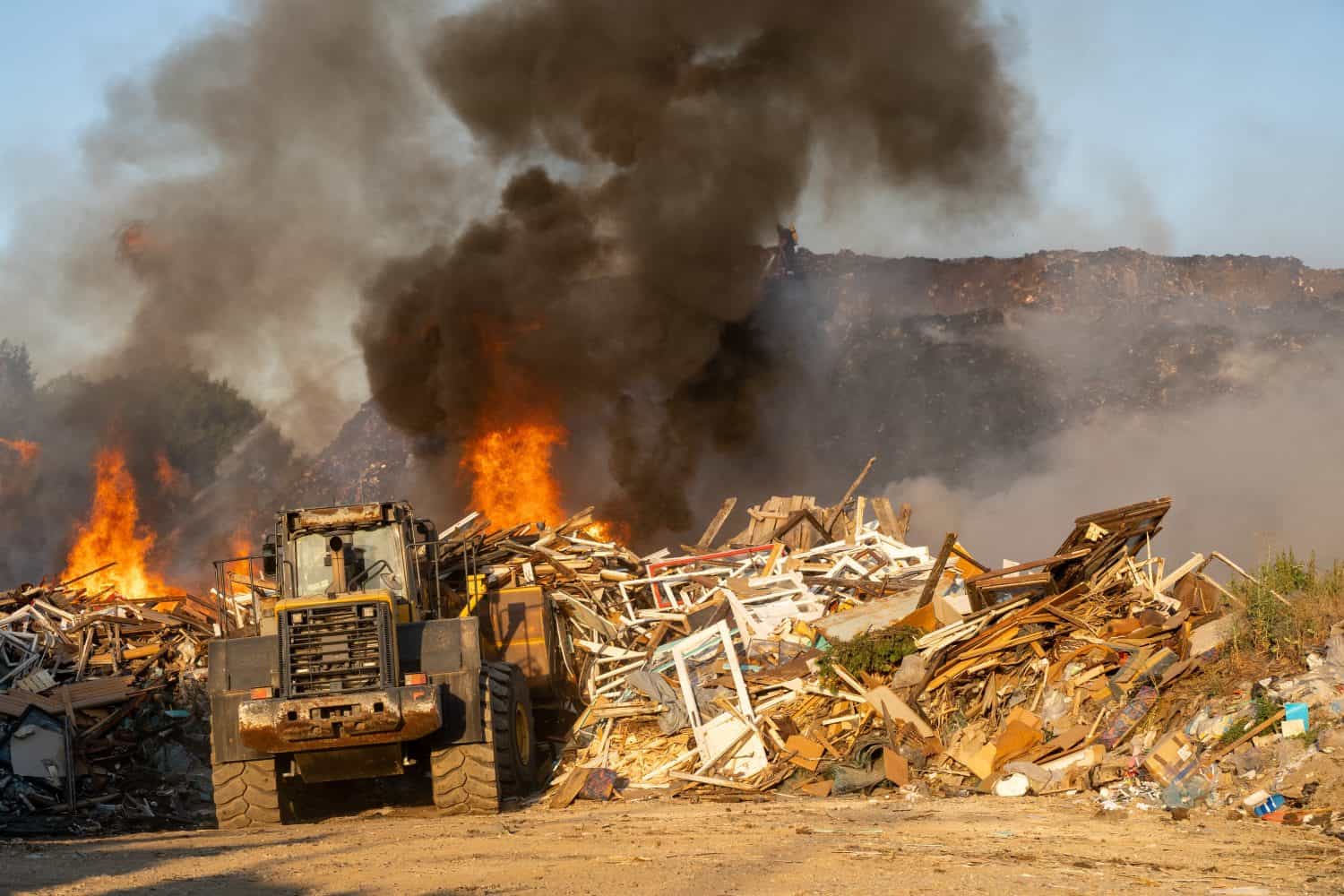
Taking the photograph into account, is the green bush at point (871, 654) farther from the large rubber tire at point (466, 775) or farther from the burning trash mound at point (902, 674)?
the large rubber tire at point (466, 775)

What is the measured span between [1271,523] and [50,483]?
33103mm

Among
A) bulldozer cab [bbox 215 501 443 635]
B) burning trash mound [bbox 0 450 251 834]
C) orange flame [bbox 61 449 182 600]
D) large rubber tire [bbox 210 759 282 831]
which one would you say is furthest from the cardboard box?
orange flame [bbox 61 449 182 600]

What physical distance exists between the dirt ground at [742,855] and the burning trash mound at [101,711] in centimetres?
255

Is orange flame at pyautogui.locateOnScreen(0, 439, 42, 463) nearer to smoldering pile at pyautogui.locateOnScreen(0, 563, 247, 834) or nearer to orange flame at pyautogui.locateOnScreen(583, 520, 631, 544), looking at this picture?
orange flame at pyautogui.locateOnScreen(583, 520, 631, 544)

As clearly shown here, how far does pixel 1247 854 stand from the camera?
Result: 8.77 meters

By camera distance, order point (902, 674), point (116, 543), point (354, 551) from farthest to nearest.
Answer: point (116, 543), point (902, 674), point (354, 551)

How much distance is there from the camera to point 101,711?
15984 mm

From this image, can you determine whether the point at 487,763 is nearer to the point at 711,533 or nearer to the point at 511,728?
the point at 511,728

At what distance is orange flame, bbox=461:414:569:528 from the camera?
26.2m

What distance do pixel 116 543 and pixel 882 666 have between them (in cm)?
2190

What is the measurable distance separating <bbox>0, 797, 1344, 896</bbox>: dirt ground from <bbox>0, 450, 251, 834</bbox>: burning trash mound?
255cm

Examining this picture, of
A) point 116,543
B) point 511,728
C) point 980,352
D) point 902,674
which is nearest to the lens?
point 511,728

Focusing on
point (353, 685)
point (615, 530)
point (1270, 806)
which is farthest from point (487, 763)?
point (615, 530)

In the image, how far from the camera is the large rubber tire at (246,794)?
12.8m
